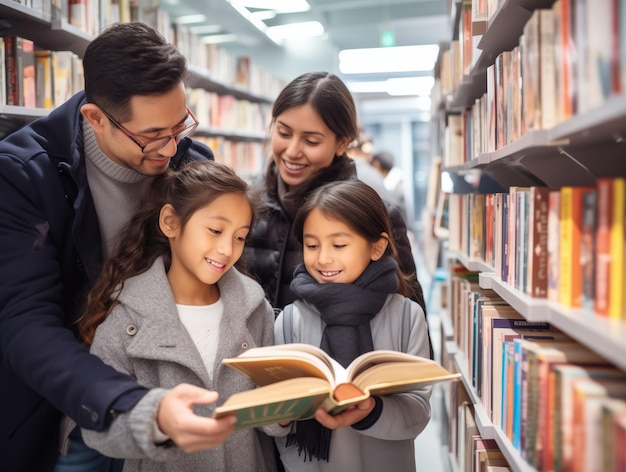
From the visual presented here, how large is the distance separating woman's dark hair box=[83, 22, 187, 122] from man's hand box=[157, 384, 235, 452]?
80cm

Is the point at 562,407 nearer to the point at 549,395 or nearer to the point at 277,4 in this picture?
the point at 549,395

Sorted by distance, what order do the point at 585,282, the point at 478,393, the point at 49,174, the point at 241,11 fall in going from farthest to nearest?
the point at 241,11 < the point at 478,393 < the point at 49,174 < the point at 585,282

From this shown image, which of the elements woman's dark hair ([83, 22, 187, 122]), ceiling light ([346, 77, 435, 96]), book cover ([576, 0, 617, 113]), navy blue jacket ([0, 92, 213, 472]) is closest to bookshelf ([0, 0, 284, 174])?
woman's dark hair ([83, 22, 187, 122])

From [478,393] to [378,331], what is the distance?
0.65m

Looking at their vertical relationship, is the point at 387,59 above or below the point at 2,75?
above

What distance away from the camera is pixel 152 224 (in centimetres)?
171

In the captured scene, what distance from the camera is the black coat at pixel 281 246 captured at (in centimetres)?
202

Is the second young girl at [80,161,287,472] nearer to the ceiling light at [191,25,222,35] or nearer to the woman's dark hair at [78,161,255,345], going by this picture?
the woman's dark hair at [78,161,255,345]

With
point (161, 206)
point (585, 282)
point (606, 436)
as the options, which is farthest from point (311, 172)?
point (606, 436)

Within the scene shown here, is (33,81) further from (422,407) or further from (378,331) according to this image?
(422,407)

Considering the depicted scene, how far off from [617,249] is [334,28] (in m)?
7.36

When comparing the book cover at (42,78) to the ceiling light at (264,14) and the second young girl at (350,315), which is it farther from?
the ceiling light at (264,14)

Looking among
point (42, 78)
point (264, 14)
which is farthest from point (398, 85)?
point (42, 78)

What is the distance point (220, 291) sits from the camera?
1668 mm
